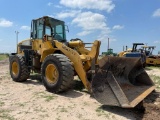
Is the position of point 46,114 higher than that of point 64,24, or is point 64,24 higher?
point 64,24

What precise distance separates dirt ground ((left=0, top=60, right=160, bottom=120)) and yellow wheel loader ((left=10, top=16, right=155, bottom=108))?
0.93 feet

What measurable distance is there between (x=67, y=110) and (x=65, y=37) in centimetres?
432

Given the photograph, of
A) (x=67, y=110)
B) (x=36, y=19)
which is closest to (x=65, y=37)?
(x=36, y=19)

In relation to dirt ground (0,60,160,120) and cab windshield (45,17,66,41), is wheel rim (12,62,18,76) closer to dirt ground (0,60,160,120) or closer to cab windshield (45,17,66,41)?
cab windshield (45,17,66,41)

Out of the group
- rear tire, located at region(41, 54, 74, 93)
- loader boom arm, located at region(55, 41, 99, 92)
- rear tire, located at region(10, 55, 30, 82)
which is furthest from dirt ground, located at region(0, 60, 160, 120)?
rear tire, located at region(10, 55, 30, 82)

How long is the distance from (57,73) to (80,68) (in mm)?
756

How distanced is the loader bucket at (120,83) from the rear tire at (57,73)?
98cm

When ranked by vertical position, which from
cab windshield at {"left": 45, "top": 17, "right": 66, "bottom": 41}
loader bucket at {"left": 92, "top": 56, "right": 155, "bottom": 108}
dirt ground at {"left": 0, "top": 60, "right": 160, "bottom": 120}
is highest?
cab windshield at {"left": 45, "top": 17, "right": 66, "bottom": 41}

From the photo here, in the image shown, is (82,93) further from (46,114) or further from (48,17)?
(48,17)

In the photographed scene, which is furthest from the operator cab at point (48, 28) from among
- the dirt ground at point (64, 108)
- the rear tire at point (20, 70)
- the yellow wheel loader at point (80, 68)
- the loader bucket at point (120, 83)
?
the loader bucket at point (120, 83)

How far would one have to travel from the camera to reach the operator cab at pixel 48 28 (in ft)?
27.9

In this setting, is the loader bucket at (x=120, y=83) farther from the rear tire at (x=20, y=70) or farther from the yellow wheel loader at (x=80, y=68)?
the rear tire at (x=20, y=70)

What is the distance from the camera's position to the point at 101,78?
5.77 m

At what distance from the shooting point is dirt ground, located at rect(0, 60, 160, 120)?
4.88 m
